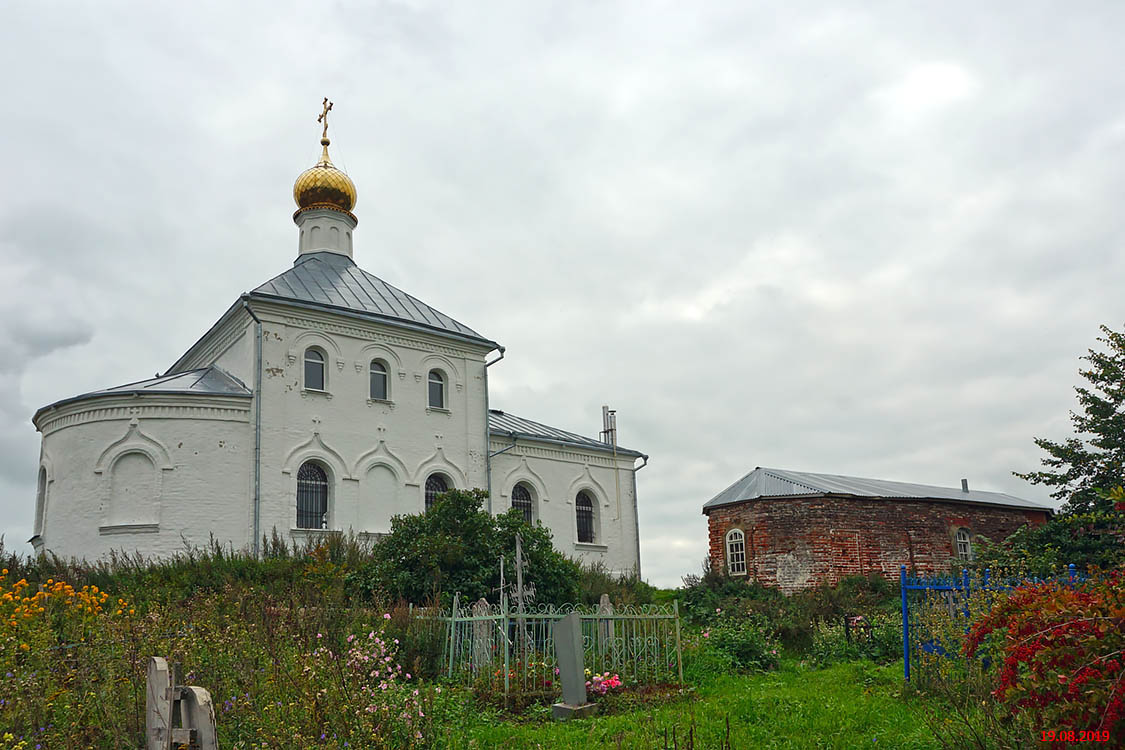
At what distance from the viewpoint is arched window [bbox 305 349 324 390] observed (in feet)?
67.1

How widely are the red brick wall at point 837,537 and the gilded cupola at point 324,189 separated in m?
13.6

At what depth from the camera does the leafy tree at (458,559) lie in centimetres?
1291

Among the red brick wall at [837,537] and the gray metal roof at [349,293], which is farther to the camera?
the red brick wall at [837,537]

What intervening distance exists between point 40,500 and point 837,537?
1885 centimetres

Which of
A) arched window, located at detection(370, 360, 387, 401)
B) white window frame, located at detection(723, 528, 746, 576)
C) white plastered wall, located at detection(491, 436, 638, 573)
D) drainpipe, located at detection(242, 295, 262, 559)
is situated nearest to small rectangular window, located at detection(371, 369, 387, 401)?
arched window, located at detection(370, 360, 387, 401)

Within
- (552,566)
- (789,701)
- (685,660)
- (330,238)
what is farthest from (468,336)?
(789,701)

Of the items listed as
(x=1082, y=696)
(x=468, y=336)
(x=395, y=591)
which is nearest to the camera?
(x=1082, y=696)

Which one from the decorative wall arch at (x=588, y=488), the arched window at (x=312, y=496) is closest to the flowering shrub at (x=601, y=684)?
the arched window at (x=312, y=496)

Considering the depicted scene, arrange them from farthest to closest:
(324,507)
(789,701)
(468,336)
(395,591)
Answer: (468,336) → (324,507) → (395,591) → (789,701)

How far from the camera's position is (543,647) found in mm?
10680

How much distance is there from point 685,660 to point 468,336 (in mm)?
13040

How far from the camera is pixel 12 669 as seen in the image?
25.0 feet

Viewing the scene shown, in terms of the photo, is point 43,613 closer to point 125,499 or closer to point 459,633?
point 459,633
